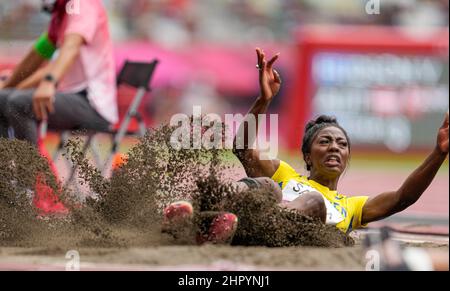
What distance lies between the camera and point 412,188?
203 inches

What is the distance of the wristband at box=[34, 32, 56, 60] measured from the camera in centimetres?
797

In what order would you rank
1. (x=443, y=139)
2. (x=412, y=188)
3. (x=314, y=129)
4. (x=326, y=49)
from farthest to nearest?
1. (x=326, y=49)
2. (x=314, y=129)
3. (x=412, y=188)
4. (x=443, y=139)

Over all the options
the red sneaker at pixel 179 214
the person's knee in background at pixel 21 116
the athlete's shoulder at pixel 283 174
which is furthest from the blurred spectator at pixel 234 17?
the red sneaker at pixel 179 214

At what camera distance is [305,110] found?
51.4ft

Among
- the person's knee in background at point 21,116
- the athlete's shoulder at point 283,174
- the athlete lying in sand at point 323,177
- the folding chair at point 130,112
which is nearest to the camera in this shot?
the athlete lying in sand at point 323,177

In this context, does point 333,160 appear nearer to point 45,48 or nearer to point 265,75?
point 265,75

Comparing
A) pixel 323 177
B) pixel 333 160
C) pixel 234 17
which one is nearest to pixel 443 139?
pixel 333 160

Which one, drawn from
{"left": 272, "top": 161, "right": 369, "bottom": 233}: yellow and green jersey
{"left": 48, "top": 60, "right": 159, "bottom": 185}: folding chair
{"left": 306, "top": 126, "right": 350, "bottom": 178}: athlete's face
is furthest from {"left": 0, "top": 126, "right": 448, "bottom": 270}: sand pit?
{"left": 48, "top": 60, "right": 159, "bottom": 185}: folding chair

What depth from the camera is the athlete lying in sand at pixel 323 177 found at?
515 cm

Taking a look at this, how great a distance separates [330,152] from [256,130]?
47 cm

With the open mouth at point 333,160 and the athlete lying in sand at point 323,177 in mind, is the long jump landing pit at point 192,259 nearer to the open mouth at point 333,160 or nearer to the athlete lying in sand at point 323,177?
the athlete lying in sand at point 323,177

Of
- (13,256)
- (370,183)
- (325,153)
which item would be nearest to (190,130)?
(325,153)

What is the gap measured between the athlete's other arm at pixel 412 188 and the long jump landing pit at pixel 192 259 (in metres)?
0.46
